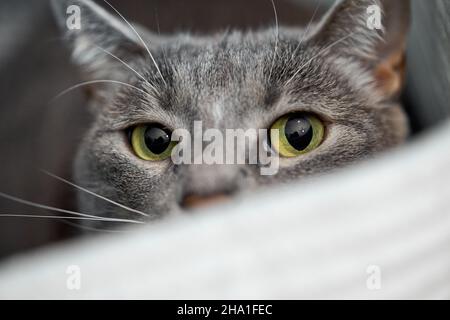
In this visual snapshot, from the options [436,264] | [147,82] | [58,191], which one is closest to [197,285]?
[436,264]

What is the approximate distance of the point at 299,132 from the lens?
30.6 inches

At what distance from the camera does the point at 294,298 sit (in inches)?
21.2

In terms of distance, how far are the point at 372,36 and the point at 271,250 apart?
1.58 feet

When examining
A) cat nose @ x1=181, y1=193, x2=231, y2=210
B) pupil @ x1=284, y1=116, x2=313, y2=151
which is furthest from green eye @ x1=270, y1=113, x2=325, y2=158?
cat nose @ x1=181, y1=193, x2=231, y2=210

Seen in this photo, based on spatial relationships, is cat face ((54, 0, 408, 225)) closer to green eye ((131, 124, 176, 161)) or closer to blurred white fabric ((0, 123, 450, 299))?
green eye ((131, 124, 176, 161))

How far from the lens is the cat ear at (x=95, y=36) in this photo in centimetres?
88

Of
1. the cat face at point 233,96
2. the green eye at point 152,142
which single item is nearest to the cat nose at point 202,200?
the cat face at point 233,96

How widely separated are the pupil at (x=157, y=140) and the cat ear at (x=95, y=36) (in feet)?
0.55

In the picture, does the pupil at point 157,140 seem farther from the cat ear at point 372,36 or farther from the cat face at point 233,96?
the cat ear at point 372,36

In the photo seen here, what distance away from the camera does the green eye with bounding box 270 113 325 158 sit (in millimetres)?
763

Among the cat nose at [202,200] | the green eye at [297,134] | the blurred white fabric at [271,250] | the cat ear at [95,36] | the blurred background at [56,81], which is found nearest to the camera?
the blurred white fabric at [271,250]

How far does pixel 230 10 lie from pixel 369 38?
530mm

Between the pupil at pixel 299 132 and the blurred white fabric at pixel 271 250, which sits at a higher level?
the pupil at pixel 299 132
